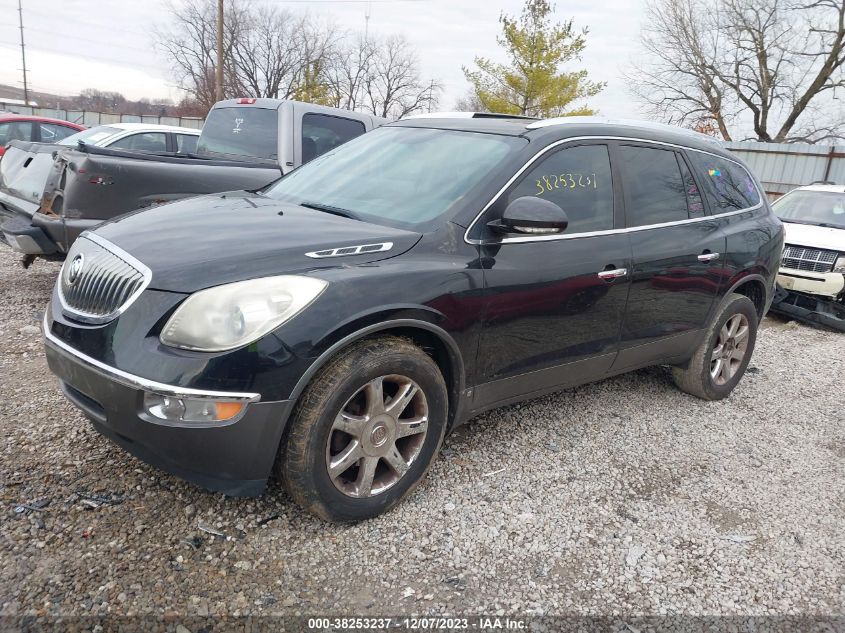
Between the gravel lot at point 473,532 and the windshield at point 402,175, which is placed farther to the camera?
the windshield at point 402,175

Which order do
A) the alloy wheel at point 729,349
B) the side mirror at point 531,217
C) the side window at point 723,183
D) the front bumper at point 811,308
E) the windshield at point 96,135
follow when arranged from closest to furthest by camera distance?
the side mirror at point 531,217
the side window at point 723,183
the alloy wheel at point 729,349
the front bumper at point 811,308
the windshield at point 96,135

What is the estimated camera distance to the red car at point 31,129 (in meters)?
11.1

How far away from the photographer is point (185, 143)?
8.95 m

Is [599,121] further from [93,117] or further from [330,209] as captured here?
[93,117]

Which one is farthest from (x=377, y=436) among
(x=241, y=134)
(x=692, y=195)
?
(x=241, y=134)

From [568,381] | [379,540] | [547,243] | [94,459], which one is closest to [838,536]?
[568,381]

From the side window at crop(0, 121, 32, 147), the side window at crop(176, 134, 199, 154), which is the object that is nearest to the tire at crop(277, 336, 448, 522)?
the side window at crop(176, 134, 199, 154)

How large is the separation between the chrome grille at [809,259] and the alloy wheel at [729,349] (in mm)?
3454

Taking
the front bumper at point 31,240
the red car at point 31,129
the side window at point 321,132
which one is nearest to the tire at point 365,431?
the front bumper at point 31,240

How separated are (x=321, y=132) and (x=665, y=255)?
15.7 ft

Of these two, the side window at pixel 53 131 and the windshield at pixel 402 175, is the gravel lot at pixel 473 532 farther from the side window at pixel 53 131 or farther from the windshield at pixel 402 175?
the side window at pixel 53 131

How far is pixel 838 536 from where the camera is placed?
3051 mm

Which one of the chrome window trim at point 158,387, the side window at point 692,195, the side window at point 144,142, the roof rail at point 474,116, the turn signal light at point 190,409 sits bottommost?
the turn signal light at point 190,409

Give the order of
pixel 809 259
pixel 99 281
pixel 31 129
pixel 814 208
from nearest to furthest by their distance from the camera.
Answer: pixel 99 281 → pixel 809 259 → pixel 814 208 → pixel 31 129
